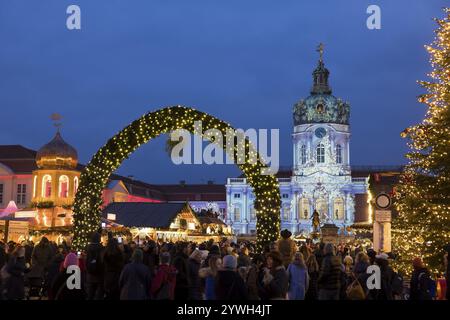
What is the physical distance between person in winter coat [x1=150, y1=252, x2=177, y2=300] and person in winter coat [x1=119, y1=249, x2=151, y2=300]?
15 cm

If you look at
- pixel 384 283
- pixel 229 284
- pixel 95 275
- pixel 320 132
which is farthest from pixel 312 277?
pixel 320 132

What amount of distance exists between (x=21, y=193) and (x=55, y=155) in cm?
1962

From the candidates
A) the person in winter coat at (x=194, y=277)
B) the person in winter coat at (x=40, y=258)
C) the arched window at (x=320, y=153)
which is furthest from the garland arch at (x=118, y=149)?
the arched window at (x=320, y=153)

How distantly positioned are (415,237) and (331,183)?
78.1 meters

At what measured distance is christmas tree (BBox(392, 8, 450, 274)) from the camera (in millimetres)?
15828

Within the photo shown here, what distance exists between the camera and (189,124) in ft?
64.0

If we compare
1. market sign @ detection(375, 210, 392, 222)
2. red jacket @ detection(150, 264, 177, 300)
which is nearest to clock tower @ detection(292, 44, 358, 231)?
market sign @ detection(375, 210, 392, 222)

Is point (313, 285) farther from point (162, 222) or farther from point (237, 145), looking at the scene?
point (162, 222)

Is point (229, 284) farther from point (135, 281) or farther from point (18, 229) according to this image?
point (18, 229)

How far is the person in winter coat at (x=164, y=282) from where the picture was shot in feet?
34.0

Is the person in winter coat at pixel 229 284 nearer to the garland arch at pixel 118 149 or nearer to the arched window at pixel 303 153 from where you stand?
the garland arch at pixel 118 149

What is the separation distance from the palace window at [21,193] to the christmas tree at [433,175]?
49.1m

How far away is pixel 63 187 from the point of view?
44.1m

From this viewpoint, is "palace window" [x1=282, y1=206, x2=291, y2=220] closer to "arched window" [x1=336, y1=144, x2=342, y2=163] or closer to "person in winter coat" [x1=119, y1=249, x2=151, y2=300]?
"arched window" [x1=336, y1=144, x2=342, y2=163]
